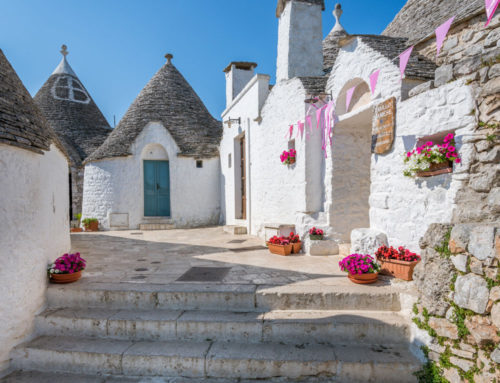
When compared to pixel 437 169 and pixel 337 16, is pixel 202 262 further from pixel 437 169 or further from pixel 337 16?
pixel 337 16

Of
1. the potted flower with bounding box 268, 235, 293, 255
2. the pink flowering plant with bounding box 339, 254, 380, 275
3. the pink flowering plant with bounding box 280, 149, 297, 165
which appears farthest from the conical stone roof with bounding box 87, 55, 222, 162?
the pink flowering plant with bounding box 339, 254, 380, 275

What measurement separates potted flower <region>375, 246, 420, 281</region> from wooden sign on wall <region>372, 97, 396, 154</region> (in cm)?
164

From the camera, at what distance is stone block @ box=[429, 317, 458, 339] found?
307 cm

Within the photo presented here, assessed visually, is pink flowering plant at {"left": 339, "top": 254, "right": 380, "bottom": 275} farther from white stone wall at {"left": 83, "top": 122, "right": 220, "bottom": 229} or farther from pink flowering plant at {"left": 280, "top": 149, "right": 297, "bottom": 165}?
white stone wall at {"left": 83, "top": 122, "right": 220, "bottom": 229}

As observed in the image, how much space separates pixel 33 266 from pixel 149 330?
1.88 metres

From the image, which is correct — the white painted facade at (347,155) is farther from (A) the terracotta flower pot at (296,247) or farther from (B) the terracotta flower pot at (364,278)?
(B) the terracotta flower pot at (364,278)

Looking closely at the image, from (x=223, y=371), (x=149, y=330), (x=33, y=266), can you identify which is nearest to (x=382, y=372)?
(x=223, y=371)

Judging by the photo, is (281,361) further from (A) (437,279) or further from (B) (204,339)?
(A) (437,279)

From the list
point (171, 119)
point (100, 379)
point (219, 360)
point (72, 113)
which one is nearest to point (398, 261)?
point (219, 360)

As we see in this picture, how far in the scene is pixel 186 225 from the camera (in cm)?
1225

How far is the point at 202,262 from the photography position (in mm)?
5797

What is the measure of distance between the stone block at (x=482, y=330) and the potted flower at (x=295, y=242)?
3.78 m

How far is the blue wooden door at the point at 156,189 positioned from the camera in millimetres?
12336

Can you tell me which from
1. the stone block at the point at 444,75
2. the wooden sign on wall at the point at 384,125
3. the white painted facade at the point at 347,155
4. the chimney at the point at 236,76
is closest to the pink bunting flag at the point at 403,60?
the white painted facade at the point at 347,155
